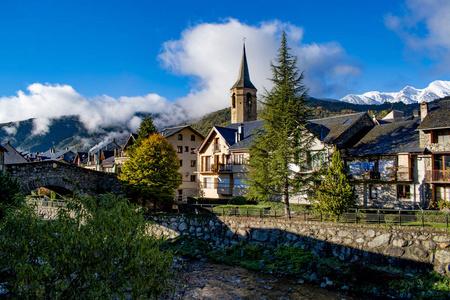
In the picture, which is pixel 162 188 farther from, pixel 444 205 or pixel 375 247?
pixel 444 205

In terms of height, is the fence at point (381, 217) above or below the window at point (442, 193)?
below

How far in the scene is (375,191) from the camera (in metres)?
30.5

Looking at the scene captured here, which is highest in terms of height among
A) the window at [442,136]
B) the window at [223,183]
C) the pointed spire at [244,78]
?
the pointed spire at [244,78]

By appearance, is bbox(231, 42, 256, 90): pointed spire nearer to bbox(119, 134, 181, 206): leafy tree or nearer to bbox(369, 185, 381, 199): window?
bbox(119, 134, 181, 206): leafy tree

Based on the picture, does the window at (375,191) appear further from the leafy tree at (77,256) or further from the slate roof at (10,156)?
the slate roof at (10,156)

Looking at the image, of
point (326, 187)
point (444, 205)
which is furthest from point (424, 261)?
point (444, 205)

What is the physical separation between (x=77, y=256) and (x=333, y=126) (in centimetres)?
3289

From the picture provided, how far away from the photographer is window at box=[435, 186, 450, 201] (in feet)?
87.7

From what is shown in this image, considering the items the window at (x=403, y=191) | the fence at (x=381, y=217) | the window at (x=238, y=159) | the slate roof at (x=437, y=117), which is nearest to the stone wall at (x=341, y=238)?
the fence at (x=381, y=217)

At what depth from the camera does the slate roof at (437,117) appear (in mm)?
27094

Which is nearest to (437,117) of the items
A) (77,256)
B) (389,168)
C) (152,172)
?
(389,168)

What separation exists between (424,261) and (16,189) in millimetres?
26542

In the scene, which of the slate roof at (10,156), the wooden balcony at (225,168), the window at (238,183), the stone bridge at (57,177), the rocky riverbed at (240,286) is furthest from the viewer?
the slate roof at (10,156)

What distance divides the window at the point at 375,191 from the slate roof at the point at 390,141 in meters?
3.27
